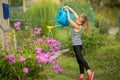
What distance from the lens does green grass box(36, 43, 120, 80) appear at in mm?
8367

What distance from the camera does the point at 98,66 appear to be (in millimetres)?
9930

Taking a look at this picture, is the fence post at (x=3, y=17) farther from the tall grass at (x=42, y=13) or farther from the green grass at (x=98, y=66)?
the tall grass at (x=42, y=13)

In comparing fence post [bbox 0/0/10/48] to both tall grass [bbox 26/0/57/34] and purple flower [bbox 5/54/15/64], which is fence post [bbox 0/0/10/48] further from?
tall grass [bbox 26/0/57/34]

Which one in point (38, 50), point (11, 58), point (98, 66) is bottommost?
point (98, 66)

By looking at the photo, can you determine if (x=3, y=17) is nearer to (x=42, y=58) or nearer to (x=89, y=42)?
(x=42, y=58)

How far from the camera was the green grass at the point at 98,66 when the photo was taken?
8367 mm

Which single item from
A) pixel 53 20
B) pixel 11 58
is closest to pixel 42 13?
pixel 53 20

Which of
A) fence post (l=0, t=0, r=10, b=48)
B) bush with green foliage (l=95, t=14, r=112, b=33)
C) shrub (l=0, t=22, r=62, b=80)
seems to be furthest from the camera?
bush with green foliage (l=95, t=14, r=112, b=33)

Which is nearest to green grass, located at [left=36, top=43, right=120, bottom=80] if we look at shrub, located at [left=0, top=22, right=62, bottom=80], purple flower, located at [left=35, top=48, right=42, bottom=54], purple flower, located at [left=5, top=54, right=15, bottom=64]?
shrub, located at [left=0, top=22, right=62, bottom=80]

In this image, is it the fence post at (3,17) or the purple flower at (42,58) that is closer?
the purple flower at (42,58)

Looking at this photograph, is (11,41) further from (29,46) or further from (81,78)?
(81,78)

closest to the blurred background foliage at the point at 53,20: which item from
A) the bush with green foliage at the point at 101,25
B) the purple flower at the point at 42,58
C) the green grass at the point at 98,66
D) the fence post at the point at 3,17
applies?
the bush with green foliage at the point at 101,25

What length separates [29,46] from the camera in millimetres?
7605

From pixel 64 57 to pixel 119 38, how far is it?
4260 millimetres
